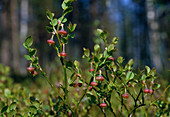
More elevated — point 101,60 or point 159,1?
point 159,1

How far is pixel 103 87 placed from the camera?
1.15 m

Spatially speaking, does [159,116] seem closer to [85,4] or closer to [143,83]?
[143,83]

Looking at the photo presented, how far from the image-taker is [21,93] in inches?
67.7

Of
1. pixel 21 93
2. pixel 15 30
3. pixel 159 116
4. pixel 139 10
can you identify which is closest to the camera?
pixel 159 116

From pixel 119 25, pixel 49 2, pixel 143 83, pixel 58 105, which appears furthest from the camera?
pixel 119 25

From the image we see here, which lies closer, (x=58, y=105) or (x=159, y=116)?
(x=159, y=116)

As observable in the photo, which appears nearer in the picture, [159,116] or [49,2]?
[159,116]

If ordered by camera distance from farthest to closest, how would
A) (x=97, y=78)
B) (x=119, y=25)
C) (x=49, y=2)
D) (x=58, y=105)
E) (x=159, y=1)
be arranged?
(x=119, y=25) < (x=49, y=2) < (x=159, y=1) < (x=58, y=105) < (x=97, y=78)

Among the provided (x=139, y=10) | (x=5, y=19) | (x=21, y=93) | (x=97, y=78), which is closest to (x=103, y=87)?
(x=97, y=78)

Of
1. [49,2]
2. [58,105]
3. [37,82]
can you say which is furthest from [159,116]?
[49,2]

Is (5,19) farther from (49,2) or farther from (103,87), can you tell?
(49,2)

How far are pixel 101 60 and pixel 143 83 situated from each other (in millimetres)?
271

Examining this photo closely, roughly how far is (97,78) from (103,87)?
195 millimetres

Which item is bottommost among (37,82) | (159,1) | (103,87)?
(37,82)
